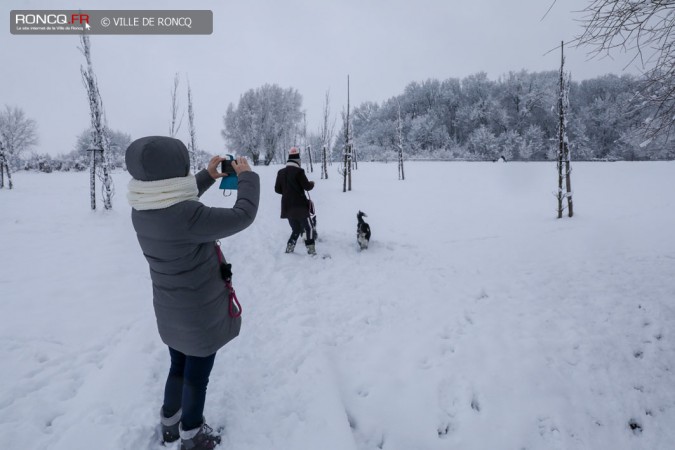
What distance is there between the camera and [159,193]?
1760 millimetres

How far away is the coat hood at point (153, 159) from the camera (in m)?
1.73

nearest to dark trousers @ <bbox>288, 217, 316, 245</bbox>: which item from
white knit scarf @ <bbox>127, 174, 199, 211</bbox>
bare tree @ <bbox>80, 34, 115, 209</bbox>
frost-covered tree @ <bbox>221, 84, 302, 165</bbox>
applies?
white knit scarf @ <bbox>127, 174, 199, 211</bbox>

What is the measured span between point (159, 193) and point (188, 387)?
52.9 inches

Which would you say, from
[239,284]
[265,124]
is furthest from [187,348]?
[265,124]

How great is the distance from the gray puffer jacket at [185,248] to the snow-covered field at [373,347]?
3.73 ft

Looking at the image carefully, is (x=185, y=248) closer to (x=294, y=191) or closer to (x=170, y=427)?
(x=170, y=427)

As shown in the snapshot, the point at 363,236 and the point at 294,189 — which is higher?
the point at 294,189

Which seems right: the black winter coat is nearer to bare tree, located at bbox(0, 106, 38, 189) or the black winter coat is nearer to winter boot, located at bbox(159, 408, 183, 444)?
winter boot, located at bbox(159, 408, 183, 444)

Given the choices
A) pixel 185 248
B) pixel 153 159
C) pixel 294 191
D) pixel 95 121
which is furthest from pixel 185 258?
pixel 95 121

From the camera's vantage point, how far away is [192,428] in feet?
Result: 7.50

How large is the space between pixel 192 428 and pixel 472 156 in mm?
49644

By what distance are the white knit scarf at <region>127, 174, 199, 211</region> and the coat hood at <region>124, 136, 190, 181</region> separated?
0.05m

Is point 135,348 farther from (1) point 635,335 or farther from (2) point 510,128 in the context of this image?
(2) point 510,128

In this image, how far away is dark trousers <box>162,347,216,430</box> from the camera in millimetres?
2160
